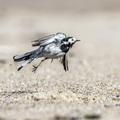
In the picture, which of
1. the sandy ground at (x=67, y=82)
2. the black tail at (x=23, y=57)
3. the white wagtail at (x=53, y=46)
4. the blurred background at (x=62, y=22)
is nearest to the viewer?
the sandy ground at (x=67, y=82)

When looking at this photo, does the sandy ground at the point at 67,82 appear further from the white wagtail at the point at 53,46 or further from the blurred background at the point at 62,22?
the white wagtail at the point at 53,46

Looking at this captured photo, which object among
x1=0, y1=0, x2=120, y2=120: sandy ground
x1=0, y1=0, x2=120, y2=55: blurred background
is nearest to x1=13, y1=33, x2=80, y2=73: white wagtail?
x1=0, y1=0, x2=120, y2=120: sandy ground

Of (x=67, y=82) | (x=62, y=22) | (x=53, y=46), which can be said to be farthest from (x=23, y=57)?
(x=62, y=22)

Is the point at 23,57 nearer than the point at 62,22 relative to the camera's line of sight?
Yes

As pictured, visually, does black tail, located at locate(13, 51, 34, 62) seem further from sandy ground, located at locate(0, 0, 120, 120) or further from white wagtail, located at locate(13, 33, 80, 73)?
sandy ground, located at locate(0, 0, 120, 120)

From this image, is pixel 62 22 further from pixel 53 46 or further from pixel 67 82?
pixel 53 46

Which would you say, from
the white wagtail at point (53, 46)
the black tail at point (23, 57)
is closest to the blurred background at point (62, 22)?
the black tail at point (23, 57)

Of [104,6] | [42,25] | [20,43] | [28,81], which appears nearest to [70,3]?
[104,6]

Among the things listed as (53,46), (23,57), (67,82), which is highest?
(53,46)
